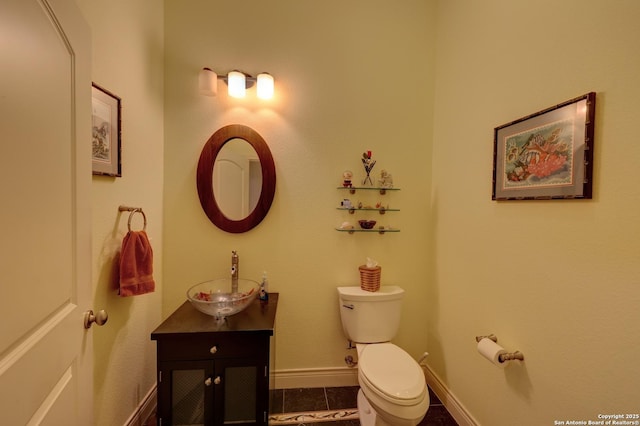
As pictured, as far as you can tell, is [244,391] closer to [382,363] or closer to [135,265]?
[382,363]

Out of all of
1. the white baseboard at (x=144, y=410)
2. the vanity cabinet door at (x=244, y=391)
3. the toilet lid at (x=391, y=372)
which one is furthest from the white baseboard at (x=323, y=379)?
the white baseboard at (x=144, y=410)

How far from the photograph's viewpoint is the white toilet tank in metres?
1.66

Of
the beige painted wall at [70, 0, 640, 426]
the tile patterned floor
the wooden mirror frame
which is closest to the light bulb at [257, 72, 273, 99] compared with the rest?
the beige painted wall at [70, 0, 640, 426]

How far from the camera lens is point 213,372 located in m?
1.29

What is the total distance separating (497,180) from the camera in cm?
130

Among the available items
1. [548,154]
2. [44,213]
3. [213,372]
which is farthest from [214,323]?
[548,154]

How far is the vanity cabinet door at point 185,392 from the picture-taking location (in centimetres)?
126

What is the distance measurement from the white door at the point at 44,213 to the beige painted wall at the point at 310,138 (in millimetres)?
894

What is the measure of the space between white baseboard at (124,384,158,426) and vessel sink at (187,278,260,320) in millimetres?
702

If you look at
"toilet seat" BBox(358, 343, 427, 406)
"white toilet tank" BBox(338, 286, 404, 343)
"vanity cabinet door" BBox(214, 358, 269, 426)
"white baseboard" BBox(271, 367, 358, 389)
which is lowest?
"white baseboard" BBox(271, 367, 358, 389)

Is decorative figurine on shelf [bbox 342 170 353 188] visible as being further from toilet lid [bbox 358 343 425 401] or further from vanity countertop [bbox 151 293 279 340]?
toilet lid [bbox 358 343 425 401]

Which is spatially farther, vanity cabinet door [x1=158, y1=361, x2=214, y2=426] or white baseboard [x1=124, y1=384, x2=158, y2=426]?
white baseboard [x1=124, y1=384, x2=158, y2=426]

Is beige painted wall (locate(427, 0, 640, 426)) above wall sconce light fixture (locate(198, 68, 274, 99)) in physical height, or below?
below

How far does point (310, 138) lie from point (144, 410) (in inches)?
80.3
